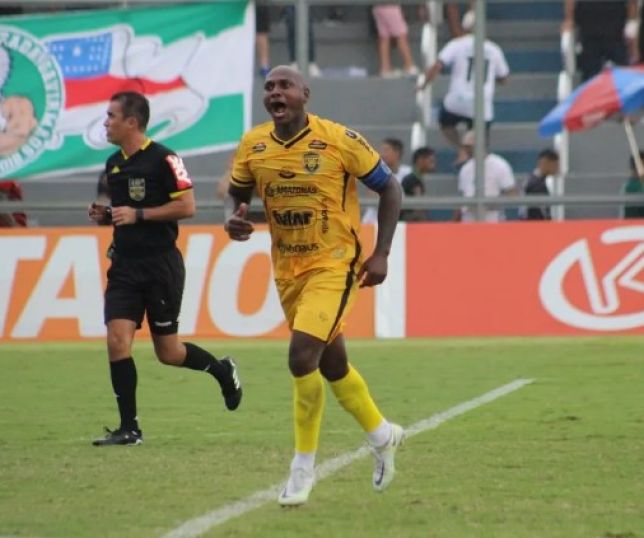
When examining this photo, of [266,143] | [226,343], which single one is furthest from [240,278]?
[266,143]

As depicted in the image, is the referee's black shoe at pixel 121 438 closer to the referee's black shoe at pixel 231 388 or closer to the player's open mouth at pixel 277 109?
the referee's black shoe at pixel 231 388

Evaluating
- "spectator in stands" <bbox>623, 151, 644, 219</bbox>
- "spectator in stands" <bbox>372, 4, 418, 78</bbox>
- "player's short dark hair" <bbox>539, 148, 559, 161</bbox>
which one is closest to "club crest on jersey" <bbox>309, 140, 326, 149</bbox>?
"spectator in stands" <bbox>623, 151, 644, 219</bbox>

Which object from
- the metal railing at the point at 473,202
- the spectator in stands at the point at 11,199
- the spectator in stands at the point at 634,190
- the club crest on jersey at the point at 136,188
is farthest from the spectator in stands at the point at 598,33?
the club crest on jersey at the point at 136,188

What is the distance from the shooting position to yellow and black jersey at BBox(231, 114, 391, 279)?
8477 millimetres

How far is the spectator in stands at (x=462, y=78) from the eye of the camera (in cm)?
2025

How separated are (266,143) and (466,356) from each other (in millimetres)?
7739

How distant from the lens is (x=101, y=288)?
1784 centimetres

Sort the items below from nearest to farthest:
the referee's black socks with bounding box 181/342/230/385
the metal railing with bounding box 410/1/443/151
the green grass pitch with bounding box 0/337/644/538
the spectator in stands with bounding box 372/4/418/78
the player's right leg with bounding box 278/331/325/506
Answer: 1. the green grass pitch with bounding box 0/337/644/538
2. the player's right leg with bounding box 278/331/325/506
3. the referee's black socks with bounding box 181/342/230/385
4. the metal railing with bounding box 410/1/443/151
5. the spectator in stands with bounding box 372/4/418/78

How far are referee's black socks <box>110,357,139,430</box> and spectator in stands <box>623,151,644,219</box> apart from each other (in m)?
8.86

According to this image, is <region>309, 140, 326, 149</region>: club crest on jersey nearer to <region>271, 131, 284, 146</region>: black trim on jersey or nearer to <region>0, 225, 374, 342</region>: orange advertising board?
<region>271, 131, 284, 146</region>: black trim on jersey

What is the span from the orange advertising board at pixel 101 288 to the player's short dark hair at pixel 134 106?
700 cm

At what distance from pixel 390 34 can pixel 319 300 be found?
14300 mm

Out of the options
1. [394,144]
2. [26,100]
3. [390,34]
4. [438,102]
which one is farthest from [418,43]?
[26,100]

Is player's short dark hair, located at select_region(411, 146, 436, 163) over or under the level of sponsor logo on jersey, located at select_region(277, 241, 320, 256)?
over
